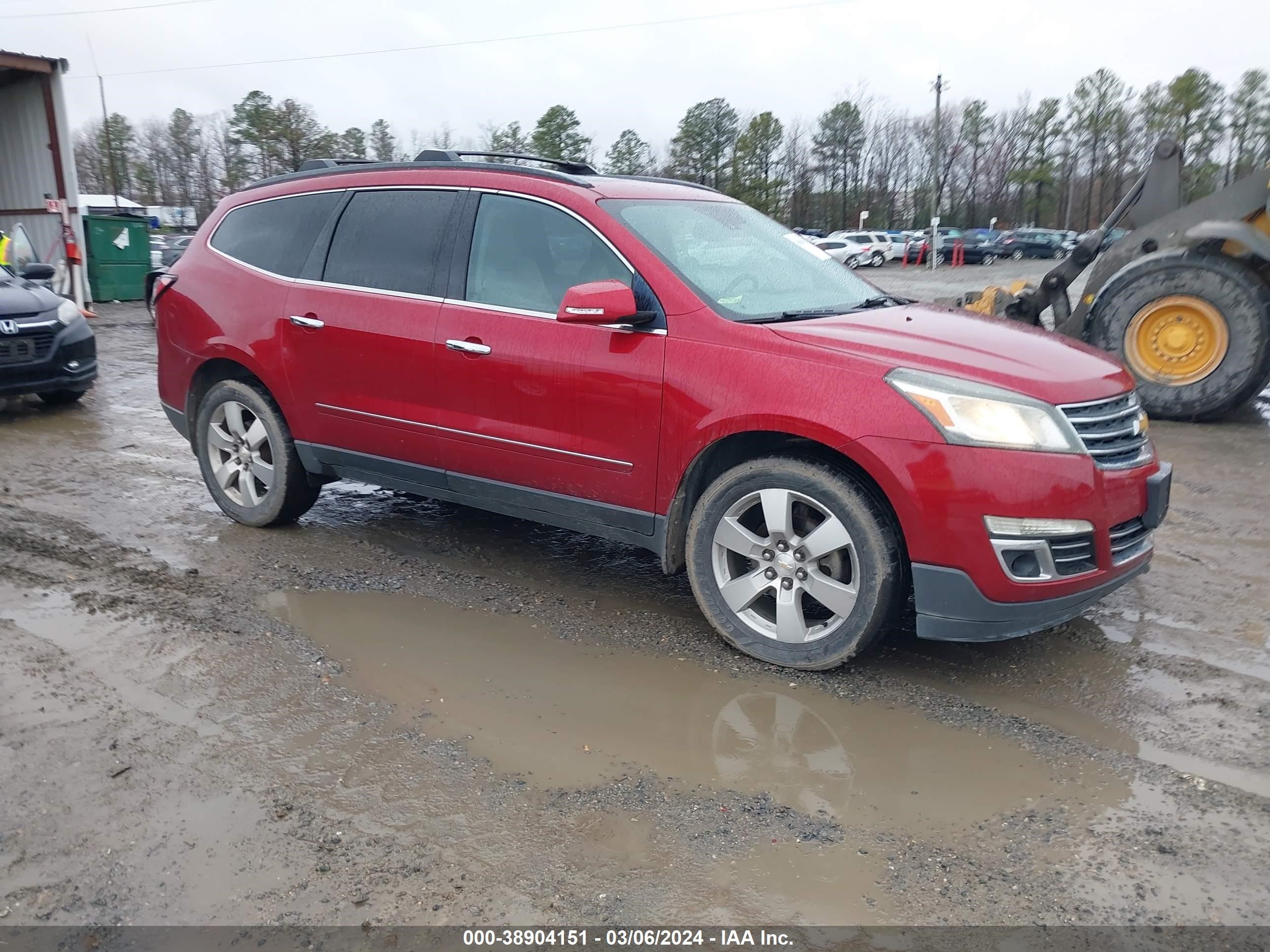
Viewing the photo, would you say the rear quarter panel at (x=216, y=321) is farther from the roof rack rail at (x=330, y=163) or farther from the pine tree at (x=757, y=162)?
the pine tree at (x=757, y=162)

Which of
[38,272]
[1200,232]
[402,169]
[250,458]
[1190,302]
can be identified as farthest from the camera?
[38,272]

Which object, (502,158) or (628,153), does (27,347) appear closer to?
(502,158)

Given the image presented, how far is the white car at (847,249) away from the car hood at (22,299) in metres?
31.5

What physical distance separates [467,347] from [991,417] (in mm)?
2227

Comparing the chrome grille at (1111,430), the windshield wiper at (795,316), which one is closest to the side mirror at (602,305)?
the windshield wiper at (795,316)

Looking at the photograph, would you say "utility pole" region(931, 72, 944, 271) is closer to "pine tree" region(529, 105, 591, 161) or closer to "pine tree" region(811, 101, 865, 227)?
"pine tree" region(811, 101, 865, 227)

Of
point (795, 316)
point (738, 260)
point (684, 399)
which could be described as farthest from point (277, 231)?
point (795, 316)

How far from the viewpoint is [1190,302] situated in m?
8.22

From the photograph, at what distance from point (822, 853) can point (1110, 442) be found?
6.25 ft

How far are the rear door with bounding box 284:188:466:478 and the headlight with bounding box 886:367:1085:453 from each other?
2.24 meters

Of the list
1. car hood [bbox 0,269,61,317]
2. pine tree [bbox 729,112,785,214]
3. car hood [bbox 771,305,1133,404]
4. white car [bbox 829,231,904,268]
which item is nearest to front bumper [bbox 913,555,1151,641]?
car hood [bbox 771,305,1133,404]

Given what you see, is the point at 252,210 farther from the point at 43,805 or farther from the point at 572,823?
the point at 572,823

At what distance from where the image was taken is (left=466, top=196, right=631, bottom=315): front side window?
420 centimetres

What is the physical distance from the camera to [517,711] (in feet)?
11.7
